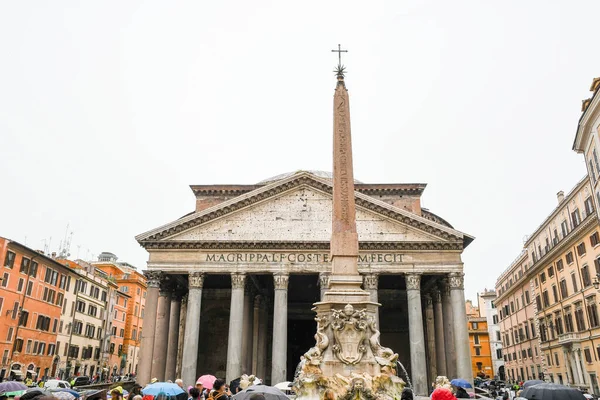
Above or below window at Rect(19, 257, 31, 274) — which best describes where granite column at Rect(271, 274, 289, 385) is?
below

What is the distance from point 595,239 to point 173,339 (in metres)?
23.9

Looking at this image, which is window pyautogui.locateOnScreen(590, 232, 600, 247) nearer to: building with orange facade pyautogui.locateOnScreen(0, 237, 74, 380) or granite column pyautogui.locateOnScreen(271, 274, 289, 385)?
granite column pyautogui.locateOnScreen(271, 274, 289, 385)

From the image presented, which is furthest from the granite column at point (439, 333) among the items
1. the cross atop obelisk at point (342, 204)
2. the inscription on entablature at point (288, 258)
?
the cross atop obelisk at point (342, 204)

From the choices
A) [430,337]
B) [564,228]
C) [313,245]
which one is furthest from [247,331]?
[564,228]

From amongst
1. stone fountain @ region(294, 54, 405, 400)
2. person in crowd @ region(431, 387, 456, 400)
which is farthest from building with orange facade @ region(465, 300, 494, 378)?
person in crowd @ region(431, 387, 456, 400)

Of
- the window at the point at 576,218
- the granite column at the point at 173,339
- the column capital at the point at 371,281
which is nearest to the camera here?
the column capital at the point at 371,281

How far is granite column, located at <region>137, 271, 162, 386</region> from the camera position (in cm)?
2267

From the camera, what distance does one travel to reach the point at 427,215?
33938mm

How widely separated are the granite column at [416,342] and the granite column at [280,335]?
19.4ft

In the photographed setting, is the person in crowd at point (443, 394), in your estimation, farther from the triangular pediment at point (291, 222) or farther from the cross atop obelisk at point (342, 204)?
the triangular pediment at point (291, 222)

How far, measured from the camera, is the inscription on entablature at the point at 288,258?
23.8 m

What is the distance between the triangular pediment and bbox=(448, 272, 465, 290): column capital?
1649 millimetres

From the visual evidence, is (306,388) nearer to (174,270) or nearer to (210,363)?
(174,270)

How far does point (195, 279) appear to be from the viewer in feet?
77.7
